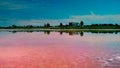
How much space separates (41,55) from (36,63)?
1826 millimetres

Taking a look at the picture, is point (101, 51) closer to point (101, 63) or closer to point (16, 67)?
point (101, 63)

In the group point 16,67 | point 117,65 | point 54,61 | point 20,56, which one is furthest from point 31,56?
point 117,65

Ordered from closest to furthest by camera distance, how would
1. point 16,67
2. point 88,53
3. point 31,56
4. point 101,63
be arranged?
point 16,67 < point 101,63 < point 31,56 < point 88,53

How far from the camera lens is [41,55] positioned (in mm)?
12680

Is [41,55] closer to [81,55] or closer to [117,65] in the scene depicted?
[81,55]

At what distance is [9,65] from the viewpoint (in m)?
10.7

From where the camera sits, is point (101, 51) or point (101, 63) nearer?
point (101, 63)

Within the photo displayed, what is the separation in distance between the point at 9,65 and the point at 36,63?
790 millimetres

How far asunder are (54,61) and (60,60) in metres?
0.25

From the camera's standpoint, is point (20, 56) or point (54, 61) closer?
point (54, 61)

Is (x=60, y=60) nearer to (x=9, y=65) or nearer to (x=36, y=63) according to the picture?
(x=36, y=63)

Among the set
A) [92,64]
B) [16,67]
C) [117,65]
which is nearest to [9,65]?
[16,67]

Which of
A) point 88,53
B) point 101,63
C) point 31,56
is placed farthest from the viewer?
point 88,53

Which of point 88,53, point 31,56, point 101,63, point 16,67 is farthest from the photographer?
point 88,53
